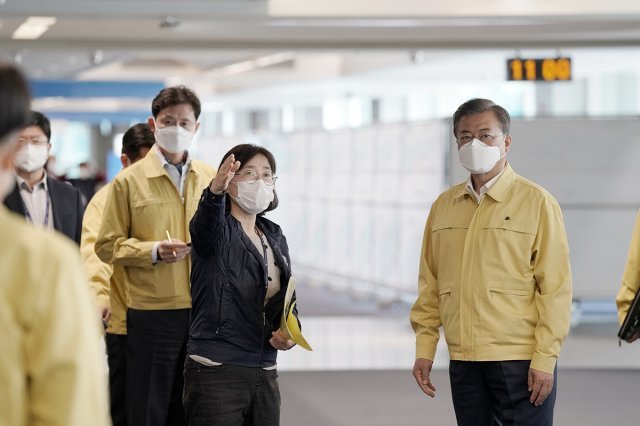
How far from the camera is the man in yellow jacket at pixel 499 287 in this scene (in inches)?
159

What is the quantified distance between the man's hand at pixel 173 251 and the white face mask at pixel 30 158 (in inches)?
35.2

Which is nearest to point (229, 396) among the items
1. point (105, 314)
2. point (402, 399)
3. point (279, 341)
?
point (279, 341)

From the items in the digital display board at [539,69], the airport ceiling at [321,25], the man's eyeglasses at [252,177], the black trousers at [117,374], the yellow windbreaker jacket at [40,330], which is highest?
the airport ceiling at [321,25]

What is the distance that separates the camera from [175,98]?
4.80 meters

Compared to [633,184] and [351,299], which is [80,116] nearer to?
[351,299]

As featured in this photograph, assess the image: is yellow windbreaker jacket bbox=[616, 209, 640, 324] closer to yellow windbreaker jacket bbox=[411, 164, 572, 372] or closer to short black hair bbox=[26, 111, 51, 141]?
yellow windbreaker jacket bbox=[411, 164, 572, 372]

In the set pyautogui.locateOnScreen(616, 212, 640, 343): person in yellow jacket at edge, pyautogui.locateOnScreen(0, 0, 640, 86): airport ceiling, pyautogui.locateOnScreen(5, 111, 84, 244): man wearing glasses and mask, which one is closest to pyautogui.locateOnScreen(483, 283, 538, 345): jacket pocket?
pyautogui.locateOnScreen(616, 212, 640, 343): person in yellow jacket at edge

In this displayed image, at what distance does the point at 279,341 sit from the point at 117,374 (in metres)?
1.58

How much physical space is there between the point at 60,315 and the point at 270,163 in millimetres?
2454

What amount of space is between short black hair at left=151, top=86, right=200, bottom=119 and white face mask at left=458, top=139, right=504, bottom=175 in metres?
1.25

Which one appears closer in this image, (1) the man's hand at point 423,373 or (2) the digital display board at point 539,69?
(1) the man's hand at point 423,373

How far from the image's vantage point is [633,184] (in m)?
11.8

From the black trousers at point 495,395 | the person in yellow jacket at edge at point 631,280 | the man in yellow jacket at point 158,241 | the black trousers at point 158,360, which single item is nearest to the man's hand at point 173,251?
the man in yellow jacket at point 158,241

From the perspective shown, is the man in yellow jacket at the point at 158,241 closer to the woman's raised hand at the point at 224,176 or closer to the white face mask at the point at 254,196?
the white face mask at the point at 254,196
